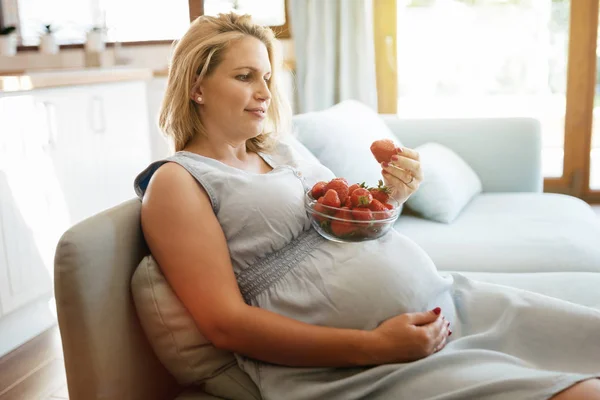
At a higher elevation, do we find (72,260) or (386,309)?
(72,260)

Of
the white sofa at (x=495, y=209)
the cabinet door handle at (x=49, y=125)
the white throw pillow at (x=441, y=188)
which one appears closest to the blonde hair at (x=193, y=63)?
the white sofa at (x=495, y=209)

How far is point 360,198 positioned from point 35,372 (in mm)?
1557

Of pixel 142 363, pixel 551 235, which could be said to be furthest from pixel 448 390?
pixel 551 235

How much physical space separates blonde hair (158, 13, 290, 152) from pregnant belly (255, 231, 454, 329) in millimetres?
409

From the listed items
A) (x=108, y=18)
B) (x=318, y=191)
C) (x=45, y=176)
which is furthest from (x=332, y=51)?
(x=318, y=191)

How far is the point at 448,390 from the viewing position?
0.96 metres

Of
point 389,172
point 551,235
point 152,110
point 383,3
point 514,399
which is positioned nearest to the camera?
point 514,399

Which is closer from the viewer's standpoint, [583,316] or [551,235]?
[583,316]

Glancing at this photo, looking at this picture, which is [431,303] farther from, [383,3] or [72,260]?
[383,3]

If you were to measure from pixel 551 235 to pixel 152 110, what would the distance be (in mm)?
2391

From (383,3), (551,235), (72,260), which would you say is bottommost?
(551,235)

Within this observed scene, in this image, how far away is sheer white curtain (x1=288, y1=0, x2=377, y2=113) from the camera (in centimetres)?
384

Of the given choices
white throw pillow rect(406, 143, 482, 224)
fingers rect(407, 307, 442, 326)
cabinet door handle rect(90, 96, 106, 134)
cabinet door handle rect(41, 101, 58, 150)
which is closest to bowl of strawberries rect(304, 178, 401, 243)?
fingers rect(407, 307, 442, 326)

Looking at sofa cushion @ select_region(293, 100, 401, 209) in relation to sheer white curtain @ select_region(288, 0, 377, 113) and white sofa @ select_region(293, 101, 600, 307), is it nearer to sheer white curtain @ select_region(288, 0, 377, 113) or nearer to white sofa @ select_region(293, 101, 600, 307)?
white sofa @ select_region(293, 101, 600, 307)
